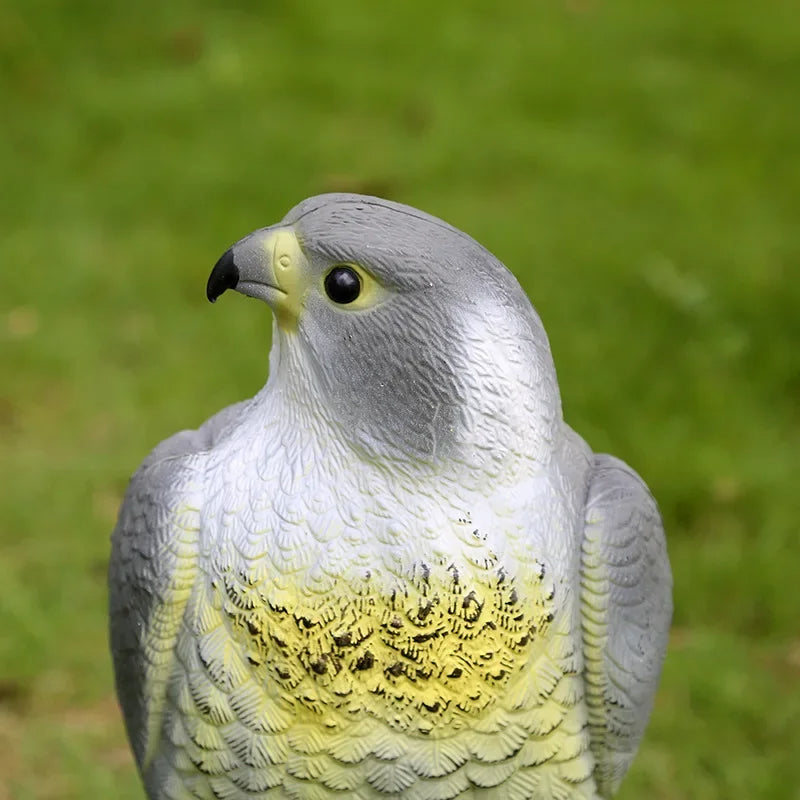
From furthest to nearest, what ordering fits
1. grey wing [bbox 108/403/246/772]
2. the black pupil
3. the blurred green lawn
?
the blurred green lawn < grey wing [bbox 108/403/246/772] < the black pupil

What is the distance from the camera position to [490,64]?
4.62 m

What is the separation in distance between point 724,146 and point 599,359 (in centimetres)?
143

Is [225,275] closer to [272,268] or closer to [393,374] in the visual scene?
[272,268]

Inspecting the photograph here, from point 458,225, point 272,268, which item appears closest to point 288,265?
point 272,268

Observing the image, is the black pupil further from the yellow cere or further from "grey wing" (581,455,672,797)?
"grey wing" (581,455,672,797)

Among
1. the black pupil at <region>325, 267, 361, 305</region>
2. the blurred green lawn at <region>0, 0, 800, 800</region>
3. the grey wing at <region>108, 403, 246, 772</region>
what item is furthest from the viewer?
the blurred green lawn at <region>0, 0, 800, 800</region>

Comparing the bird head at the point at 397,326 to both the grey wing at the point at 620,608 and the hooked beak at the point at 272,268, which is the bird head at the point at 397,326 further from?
the grey wing at the point at 620,608

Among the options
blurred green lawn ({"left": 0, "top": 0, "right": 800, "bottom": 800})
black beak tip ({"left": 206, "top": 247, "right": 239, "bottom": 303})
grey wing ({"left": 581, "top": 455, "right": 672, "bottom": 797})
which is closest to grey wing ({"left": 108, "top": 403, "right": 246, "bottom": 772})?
black beak tip ({"left": 206, "top": 247, "right": 239, "bottom": 303})

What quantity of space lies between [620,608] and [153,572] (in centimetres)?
53

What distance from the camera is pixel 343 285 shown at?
1118 mm

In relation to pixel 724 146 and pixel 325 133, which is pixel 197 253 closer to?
pixel 325 133

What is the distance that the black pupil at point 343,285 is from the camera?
44.0 inches

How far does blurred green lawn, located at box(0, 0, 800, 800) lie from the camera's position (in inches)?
100

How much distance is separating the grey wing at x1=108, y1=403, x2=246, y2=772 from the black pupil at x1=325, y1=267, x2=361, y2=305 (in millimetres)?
280
